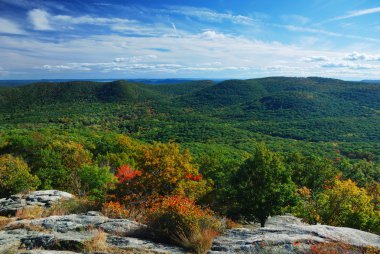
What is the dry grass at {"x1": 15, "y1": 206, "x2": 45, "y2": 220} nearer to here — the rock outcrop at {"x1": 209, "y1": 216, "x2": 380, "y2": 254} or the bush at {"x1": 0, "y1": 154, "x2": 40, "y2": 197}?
the rock outcrop at {"x1": 209, "y1": 216, "x2": 380, "y2": 254}

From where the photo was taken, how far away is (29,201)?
19.2 metres

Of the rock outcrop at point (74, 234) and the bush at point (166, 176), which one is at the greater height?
the rock outcrop at point (74, 234)

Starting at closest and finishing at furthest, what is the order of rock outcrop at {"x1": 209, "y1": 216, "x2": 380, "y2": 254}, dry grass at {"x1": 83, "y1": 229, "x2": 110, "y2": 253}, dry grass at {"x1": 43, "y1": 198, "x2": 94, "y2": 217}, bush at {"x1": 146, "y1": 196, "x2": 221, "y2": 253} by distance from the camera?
dry grass at {"x1": 83, "y1": 229, "x2": 110, "y2": 253} → rock outcrop at {"x1": 209, "y1": 216, "x2": 380, "y2": 254} → bush at {"x1": 146, "y1": 196, "x2": 221, "y2": 253} → dry grass at {"x1": 43, "y1": 198, "x2": 94, "y2": 217}

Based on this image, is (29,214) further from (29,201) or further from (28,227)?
(29,201)

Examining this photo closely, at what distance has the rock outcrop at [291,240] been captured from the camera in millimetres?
9797

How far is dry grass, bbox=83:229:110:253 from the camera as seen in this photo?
951 centimetres

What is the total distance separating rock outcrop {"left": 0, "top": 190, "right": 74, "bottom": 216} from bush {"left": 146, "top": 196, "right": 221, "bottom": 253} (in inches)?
409

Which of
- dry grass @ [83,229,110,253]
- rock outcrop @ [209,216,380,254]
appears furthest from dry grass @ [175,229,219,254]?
dry grass @ [83,229,110,253]

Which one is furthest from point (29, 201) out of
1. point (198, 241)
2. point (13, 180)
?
point (198, 241)

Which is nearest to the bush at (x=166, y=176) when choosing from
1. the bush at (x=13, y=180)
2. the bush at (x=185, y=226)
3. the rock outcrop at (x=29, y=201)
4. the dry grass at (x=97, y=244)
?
the rock outcrop at (x=29, y=201)

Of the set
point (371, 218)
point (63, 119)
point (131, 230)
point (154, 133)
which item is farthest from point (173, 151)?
point (63, 119)

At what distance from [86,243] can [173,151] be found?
1459cm

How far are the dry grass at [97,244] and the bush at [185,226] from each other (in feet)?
6.51

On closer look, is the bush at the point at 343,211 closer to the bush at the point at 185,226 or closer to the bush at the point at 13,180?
the bush at the point at 185,226
